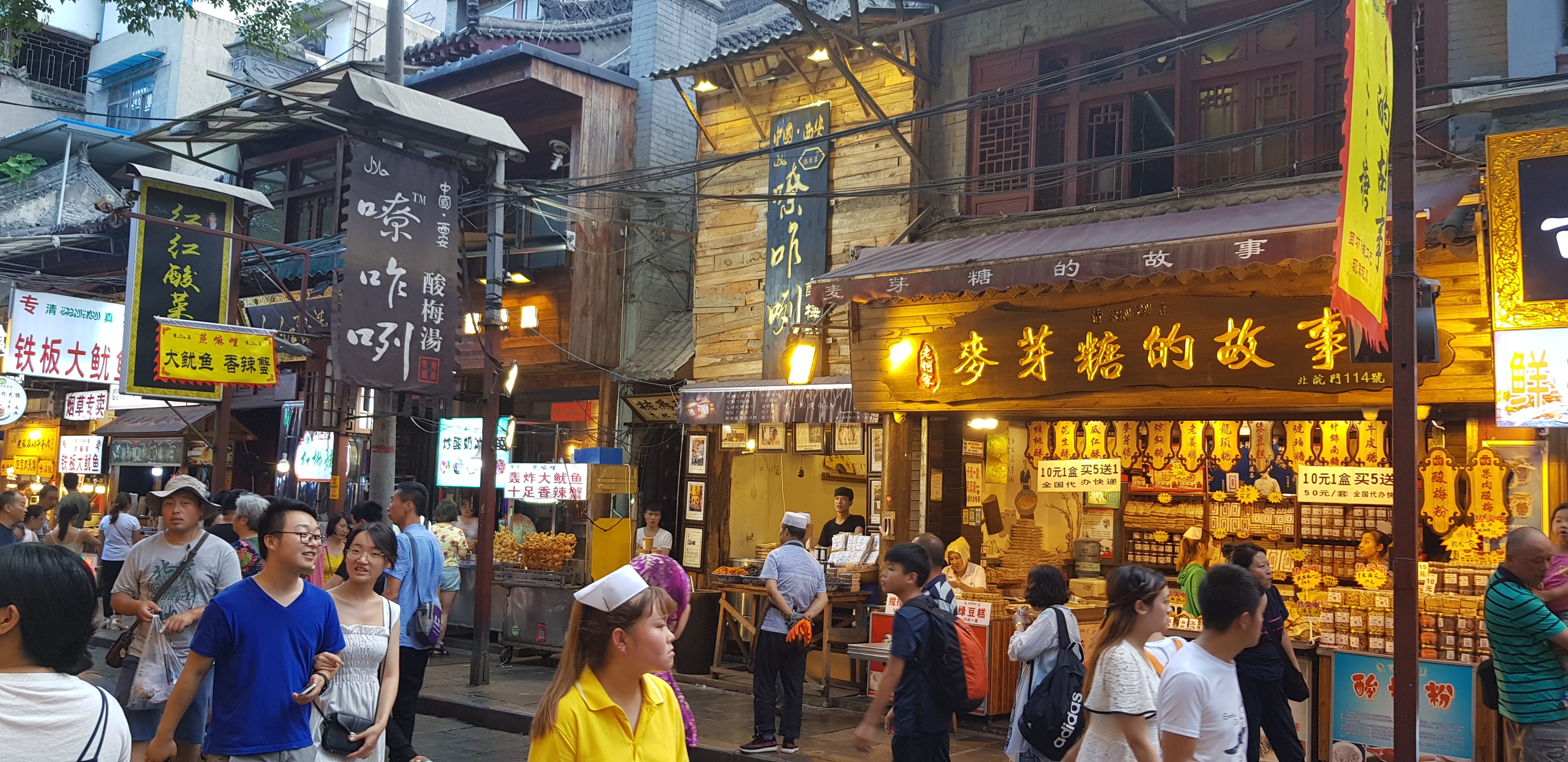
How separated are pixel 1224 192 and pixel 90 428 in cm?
2646

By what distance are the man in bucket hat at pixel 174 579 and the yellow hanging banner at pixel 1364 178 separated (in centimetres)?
619

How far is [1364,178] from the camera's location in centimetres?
561

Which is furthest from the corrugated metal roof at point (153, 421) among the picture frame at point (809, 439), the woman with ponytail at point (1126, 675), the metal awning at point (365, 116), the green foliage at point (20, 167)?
the woman with ponytail at point (1126, 675)

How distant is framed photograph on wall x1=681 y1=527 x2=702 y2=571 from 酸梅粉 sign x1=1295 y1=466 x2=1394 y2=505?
7.79 meters

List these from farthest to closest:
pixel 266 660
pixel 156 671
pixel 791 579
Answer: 1. pixel 791 579
2. pixel 156 671
3. pixel 266 660

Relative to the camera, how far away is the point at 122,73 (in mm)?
28594

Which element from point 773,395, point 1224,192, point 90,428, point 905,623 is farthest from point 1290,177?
point 90,428

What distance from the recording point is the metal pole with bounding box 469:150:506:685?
12.6 metres

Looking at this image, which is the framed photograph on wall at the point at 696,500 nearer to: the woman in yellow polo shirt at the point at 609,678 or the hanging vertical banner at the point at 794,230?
the hanging vertical banner at the point at 794,230

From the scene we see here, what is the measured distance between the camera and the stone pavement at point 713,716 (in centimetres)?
1002

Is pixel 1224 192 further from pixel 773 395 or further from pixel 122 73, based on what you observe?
→ pixel 122 73

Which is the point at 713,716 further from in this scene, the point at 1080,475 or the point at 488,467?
the point at 1080,475

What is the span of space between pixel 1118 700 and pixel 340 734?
3.38 metres

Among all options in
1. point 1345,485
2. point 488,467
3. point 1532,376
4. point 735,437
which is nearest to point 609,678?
point 1532,376
